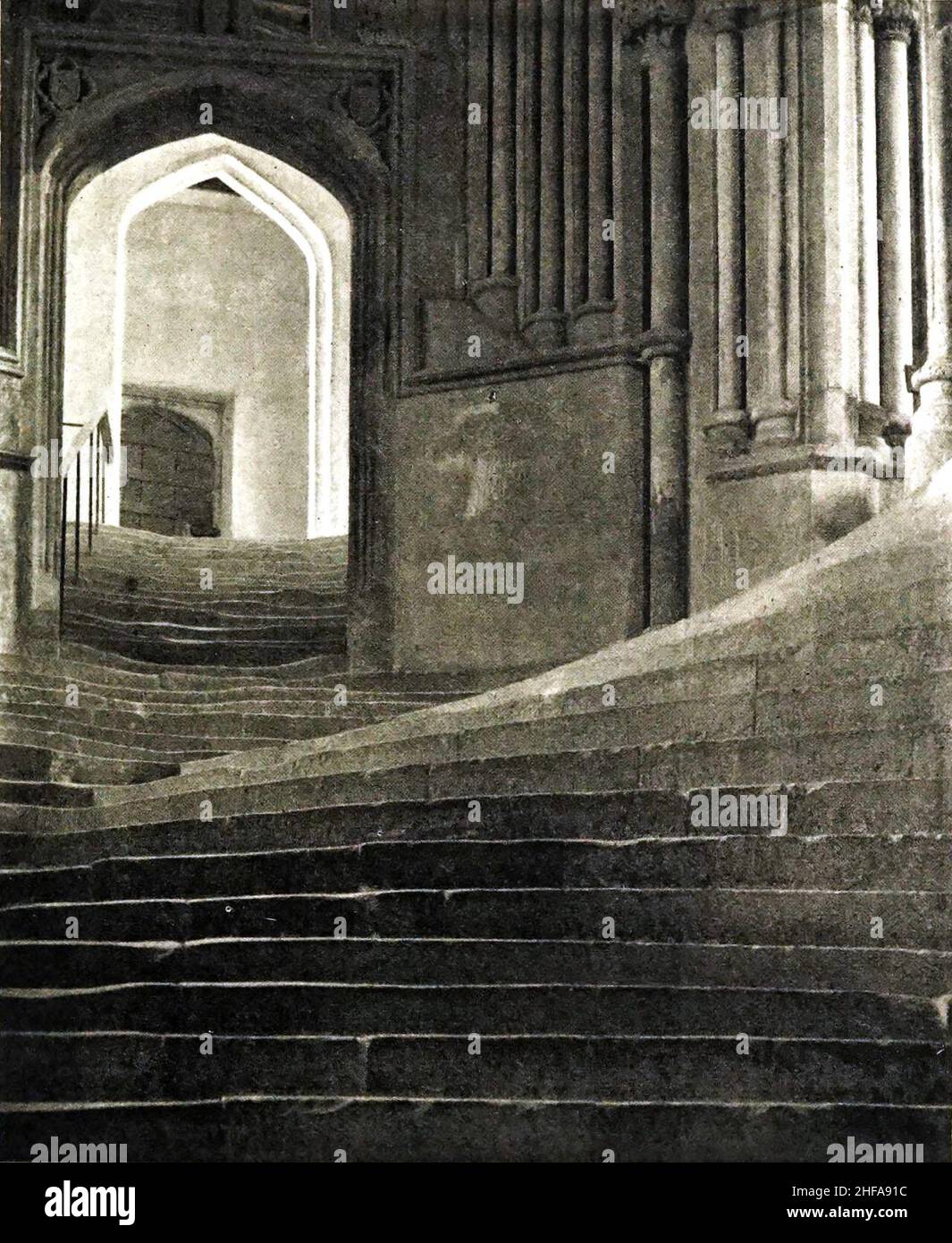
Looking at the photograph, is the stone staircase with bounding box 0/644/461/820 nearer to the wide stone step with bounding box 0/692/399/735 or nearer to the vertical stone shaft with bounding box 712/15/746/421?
the wide stone step with bounding box 0/692/399/735

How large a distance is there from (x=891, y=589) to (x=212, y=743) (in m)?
3.68

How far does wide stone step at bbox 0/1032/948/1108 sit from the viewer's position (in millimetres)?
5508

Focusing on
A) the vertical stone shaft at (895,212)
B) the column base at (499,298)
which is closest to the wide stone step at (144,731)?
the column base at (499,298)

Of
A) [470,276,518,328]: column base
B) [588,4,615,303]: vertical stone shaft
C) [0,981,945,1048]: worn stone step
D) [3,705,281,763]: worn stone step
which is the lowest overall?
[0,981,945,1048]: worn stone step

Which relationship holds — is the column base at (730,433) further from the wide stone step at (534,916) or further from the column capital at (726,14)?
the wide stone step at (534,916)

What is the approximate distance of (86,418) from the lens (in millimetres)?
14055

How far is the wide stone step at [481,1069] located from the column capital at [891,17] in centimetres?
707

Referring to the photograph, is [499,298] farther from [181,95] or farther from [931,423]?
[931,423]

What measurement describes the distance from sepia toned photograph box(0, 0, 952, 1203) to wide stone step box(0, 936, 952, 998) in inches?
0.5

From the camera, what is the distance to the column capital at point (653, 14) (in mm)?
11625

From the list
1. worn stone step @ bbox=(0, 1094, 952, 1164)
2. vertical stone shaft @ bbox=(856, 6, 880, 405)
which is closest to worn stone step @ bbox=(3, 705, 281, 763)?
vertical stone shaft @ bbox=(856, 6, 880, 405)

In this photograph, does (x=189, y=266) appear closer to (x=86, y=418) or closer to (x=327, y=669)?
(x=86, y=418)

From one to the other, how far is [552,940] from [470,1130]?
0.71m

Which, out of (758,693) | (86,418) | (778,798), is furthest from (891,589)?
(86,418)
